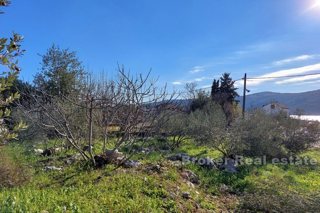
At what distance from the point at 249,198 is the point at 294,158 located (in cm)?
745

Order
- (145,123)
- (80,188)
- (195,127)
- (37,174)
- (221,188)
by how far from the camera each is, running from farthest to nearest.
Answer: (195,127), (145,123), (221,188), (37,174), (80,188)

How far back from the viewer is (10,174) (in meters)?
5.75

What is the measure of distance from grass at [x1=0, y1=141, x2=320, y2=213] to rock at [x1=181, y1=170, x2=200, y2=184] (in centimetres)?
15

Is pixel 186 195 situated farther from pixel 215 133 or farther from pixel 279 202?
pixel 215 133

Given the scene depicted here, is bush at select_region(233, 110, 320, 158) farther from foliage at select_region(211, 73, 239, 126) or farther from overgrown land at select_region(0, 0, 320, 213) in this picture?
foliage at select_region(211, 73, 239, 126)

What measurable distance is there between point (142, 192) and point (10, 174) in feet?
8.27

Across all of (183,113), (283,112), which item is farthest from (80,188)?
(283,112)

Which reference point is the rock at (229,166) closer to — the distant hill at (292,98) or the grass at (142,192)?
the grass at (142,192)

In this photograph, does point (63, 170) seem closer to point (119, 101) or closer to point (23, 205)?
point (119, 101)

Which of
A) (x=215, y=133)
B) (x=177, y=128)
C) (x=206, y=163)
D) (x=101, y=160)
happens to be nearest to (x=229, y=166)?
(x=206, y=163)

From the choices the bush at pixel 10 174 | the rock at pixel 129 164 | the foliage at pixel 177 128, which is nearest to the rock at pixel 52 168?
the bush at pixel 10 174

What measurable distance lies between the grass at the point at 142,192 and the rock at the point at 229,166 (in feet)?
1.26

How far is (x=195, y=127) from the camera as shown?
14516 mm

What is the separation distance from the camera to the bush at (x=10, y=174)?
5645mm
